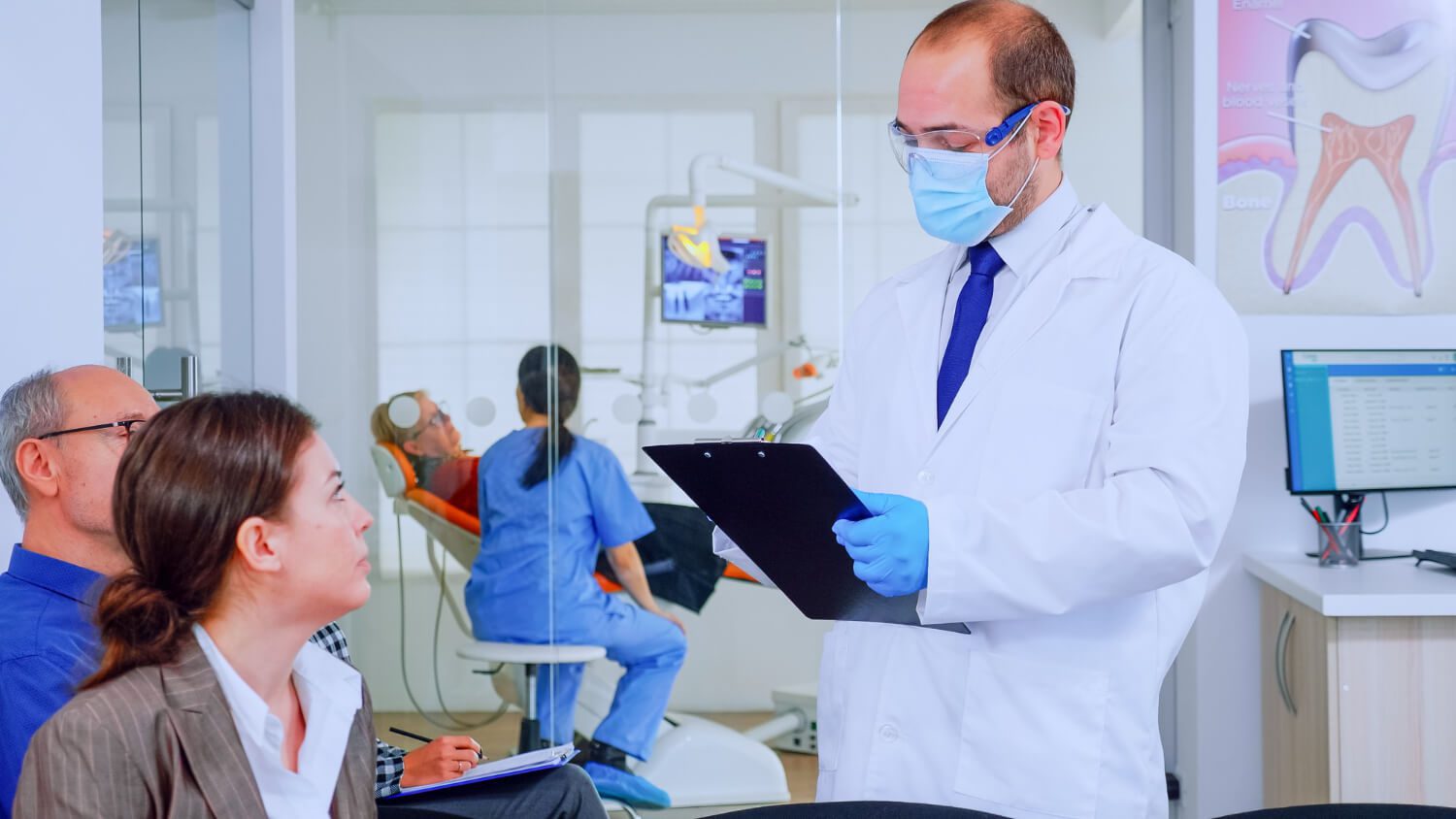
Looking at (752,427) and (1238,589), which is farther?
(752,427)

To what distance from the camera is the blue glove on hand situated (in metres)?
1.34

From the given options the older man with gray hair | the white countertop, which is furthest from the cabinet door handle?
the older man with gray hair

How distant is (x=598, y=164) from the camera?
3279mm

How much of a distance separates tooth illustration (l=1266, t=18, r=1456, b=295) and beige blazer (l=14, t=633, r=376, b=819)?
2.62 m

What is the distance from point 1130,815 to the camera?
1461 millimetres

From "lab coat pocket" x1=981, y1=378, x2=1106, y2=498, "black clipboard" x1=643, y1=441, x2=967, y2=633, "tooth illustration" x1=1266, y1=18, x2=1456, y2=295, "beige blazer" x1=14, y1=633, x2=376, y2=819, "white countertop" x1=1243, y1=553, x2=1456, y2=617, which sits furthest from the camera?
"tooth illustration" x1=1266, y1=18, x2=1456, y2=295

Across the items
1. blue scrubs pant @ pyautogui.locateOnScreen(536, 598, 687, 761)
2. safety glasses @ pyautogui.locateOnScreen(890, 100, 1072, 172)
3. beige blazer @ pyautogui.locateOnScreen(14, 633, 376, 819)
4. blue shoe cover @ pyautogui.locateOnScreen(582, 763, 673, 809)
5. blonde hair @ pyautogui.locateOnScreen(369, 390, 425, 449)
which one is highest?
safety glasses @ pyautogui.locateOnScreen(890, 100, 1072, 172)

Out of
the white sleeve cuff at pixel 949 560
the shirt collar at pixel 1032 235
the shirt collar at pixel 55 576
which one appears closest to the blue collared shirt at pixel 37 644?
the shirt collar at pixel 55 576

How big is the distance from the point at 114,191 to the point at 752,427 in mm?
1557

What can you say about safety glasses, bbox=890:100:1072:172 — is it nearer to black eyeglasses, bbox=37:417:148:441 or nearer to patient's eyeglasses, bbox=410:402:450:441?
black eyeglasses, bbox=37:417:148:441

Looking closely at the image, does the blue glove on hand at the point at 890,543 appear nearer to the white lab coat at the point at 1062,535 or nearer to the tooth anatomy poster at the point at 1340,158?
the white lab coat at the point at 1062,535

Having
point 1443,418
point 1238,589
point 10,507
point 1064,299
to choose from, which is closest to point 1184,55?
point 1443,418

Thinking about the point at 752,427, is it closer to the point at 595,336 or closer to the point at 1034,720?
the point at 595,336

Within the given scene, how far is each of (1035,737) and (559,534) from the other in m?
1.98
